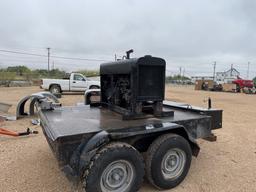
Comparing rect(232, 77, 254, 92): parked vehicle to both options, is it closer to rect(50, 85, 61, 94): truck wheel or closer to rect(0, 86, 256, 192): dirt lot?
rect(50, 85, 61, 94): truck wheel

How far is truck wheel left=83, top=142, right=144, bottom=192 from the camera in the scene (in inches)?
93.9

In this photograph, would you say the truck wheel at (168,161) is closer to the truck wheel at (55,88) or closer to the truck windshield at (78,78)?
the truck windshield at (78,78)

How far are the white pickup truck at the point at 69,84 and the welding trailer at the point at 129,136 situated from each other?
43.5 feet

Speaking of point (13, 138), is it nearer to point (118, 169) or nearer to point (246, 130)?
point (118, 169)

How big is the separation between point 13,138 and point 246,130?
19.1 ft

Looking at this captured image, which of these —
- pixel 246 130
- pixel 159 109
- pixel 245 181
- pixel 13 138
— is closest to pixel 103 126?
pixel 159 109

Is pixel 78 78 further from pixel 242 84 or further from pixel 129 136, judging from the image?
pixel 242 84

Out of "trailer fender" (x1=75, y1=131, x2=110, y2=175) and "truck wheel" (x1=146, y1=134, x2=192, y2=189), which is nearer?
"trailer fender" (x1=75, y1=131, x2=110, y2=175)

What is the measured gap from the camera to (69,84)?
17.2 m

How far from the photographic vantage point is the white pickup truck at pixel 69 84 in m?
17.1

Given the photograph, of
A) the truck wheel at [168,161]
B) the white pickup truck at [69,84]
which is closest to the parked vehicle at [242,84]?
the white pickup truck at [69,84]

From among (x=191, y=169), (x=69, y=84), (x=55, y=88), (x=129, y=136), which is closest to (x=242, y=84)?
(x=69, y=84)

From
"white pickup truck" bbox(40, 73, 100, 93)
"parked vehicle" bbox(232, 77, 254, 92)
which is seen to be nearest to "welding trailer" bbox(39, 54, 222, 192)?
"white pickup truck" bbox(40, 73, 100, 93)

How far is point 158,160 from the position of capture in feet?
9.29
